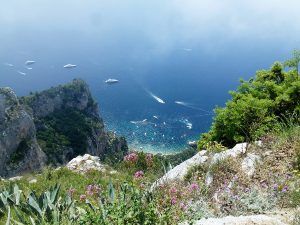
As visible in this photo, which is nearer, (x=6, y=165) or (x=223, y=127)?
(x=223, y=127)

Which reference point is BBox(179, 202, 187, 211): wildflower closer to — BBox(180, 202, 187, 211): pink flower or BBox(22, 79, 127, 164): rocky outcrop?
BBox(180, 202, 187, 211): pink flower

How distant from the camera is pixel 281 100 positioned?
52.2ft

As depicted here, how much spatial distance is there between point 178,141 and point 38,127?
60600mm

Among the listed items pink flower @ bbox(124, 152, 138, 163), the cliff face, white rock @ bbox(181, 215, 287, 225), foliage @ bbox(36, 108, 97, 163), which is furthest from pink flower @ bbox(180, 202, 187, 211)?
foliage @ bbox(36, 108, 97, 163)

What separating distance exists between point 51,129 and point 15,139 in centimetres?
2883

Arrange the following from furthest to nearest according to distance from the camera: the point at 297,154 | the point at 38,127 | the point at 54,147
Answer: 1. the point at 38,127
2. the point at 54,147
3. the point at 297,154

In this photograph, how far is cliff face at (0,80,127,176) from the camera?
2616 inches

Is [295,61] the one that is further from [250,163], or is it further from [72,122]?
[72,122]

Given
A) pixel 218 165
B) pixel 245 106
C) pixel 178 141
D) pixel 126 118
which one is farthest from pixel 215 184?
pixel 126 118

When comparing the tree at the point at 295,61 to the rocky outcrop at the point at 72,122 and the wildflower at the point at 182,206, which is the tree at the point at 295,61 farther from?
the rocky outcrop at the point at 72,122

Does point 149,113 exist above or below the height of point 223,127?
above

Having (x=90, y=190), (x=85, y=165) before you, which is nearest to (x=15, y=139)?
(x=85, y=165)

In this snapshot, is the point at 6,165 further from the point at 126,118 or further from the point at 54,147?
the point at 126,118

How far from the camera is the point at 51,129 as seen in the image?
96.1 meters
